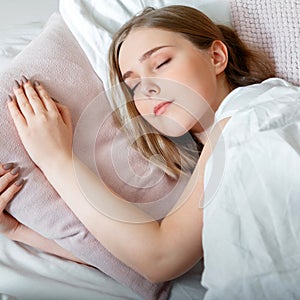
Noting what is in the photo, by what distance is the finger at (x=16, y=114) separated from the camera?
1042mm

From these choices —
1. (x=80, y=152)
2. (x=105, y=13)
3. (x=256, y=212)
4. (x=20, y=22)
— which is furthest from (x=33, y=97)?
(x=20, y=22)

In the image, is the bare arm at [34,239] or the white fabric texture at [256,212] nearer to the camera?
the white fabric texture at [256,212]

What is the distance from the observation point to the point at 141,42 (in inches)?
43.8

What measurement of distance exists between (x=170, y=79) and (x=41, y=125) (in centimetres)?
24

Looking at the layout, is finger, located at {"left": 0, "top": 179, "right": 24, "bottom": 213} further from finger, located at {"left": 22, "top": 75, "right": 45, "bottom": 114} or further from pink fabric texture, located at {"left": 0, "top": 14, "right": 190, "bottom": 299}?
finger, located at {"left": 22, "top": 75, "right": 45, "bottom": 114}

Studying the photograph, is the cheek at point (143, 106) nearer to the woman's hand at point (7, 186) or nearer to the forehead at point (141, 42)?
the forehead at point (141, 42)

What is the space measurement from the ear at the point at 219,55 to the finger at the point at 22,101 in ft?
1.20

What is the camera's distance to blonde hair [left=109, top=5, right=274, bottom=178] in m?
1.13

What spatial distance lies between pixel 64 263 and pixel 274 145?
428 mm

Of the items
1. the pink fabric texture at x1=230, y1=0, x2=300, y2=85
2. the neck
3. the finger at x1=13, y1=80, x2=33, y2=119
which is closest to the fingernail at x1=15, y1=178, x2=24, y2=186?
the finger at x1=13, y1=80, x2=33, y2=119

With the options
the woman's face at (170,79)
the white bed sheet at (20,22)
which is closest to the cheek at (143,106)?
the woman's face at (170,79)

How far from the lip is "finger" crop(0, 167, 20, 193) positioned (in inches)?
10.5

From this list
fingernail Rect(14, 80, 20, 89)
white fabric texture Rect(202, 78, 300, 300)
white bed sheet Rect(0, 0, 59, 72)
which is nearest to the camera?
white fabric texture Rect(202, 78, 300, 300)

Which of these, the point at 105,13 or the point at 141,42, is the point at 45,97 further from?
the point at 105,13
